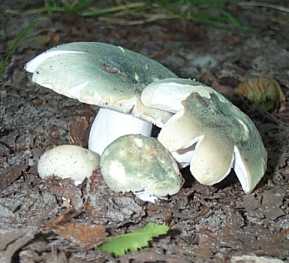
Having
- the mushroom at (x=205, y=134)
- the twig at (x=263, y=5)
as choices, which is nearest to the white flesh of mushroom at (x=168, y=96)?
the mushroom at (x=205, y=134)

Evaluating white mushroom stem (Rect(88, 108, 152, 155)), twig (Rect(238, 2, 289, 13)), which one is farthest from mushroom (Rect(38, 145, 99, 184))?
twig (Rect(238, 2, 289, 13))

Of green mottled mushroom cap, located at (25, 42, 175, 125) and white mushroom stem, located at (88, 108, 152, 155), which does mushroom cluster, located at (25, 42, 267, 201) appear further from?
white mushroom stem, located at (88, 108, 152, 155)

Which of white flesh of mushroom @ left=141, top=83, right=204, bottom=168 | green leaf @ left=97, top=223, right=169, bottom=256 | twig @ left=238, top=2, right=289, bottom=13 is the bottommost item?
twig @ left=238, top=2, right=289, bottom=13

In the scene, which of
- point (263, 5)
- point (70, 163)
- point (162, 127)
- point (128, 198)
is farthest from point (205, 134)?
point (263, 5)

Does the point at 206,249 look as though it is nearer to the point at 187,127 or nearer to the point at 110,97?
the point at 187,127

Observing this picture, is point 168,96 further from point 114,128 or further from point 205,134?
point 114,128

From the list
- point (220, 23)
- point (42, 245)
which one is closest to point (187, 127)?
point (42, 245)
